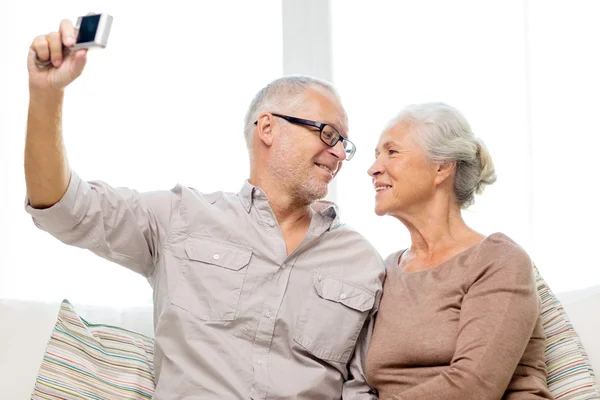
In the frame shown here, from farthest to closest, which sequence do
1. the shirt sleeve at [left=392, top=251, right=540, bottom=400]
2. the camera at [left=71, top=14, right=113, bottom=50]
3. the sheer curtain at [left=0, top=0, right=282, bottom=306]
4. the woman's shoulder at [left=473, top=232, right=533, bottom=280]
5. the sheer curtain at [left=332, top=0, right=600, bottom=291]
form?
the sheer curtain at [left=332, top=0, right=600, bottom=291] < the sheer curtain at [left=0, top=0, right=282, bottom=306] < the woman's shoulder at [left=473, top=232, right=533, bottom=280] < the shirt sleeve at [left=392, top=251, right=540, bottom=400] < the camera at [left=71, top=14, right=113, bottom=50]

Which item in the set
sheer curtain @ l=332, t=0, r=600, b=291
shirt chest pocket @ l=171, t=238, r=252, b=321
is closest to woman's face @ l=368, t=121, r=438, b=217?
shirt chest pocket @ l=171, t=238, r=252, b=321

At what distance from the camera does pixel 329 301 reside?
1.85 m

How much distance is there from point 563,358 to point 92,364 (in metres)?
1.18

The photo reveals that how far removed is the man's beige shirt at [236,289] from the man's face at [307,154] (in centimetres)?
9

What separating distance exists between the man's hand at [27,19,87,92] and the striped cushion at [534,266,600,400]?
4.25 feet

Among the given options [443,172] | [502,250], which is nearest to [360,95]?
[443,172]

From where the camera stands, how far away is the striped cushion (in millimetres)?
1729

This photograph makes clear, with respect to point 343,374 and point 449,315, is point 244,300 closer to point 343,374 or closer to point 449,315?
point 343,374

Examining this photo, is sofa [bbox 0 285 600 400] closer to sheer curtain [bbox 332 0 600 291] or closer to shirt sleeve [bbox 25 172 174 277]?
shirt sleeve [bbox 25 172 174 277]

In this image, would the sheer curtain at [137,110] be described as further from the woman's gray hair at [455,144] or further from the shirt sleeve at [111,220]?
the woman's gray hair at [455,144]

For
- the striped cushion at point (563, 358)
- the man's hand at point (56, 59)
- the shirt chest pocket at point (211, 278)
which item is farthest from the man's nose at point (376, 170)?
the man's hand at point (56, 59)

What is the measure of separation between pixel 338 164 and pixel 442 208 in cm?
35

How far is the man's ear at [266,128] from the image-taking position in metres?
2.08

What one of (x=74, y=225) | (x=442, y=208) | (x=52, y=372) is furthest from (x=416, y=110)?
(x=52, y=372)
